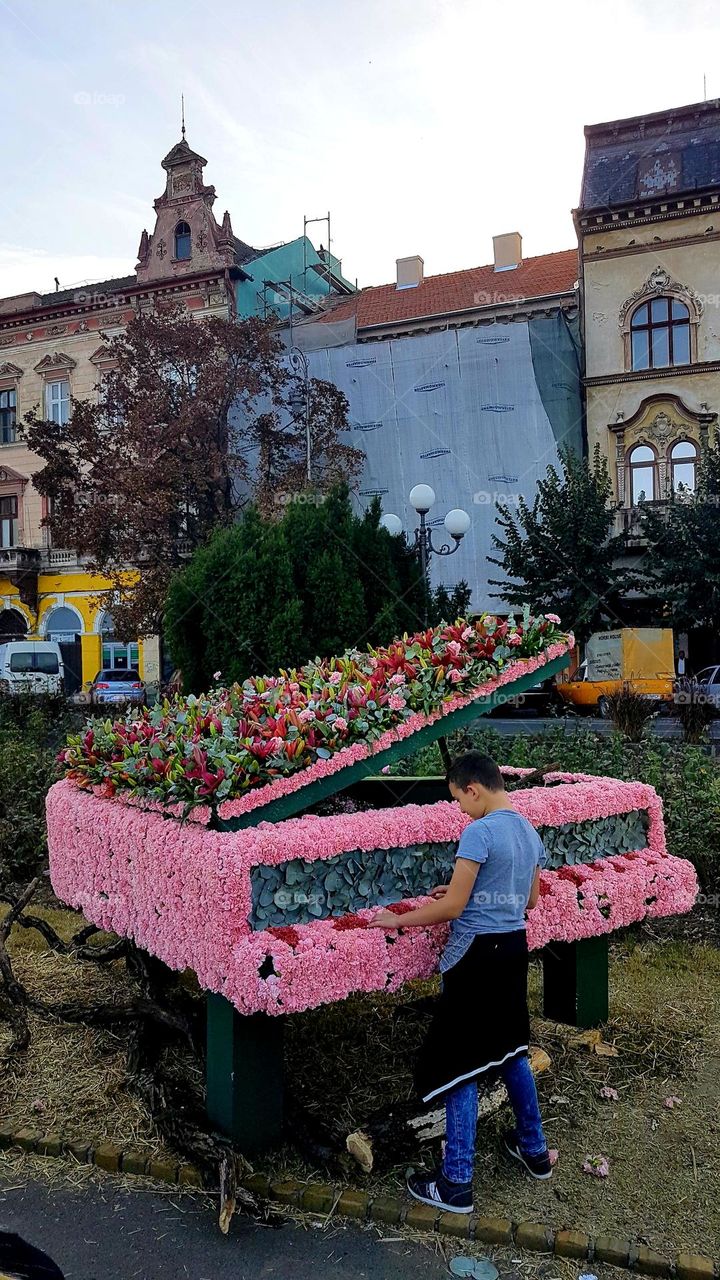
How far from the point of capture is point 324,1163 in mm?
3025

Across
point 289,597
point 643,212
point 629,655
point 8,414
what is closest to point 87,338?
point 8,414

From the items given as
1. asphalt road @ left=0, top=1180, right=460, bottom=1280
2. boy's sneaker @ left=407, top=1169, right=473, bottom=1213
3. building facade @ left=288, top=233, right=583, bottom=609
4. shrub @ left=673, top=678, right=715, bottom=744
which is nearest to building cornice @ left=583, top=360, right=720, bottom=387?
building facade @ left=288, top=233, right=583, bottom=609

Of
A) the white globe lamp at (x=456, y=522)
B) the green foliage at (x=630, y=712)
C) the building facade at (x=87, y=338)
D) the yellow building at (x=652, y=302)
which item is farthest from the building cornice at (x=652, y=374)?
the green foliage at (x=630, y=712)

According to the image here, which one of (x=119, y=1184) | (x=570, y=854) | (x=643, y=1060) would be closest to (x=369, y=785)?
(x=570, y=854)

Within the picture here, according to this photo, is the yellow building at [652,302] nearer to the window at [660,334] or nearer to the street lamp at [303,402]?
the window at [660,334]

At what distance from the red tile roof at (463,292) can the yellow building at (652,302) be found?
6.28ft

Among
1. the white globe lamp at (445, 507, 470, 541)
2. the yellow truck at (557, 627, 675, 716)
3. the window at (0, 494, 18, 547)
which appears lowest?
the yellow truck at (557, 627, 675, 716)

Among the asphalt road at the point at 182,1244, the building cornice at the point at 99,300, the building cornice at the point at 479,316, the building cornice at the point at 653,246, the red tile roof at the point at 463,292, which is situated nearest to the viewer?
the asphalt road at the point at 182,1244

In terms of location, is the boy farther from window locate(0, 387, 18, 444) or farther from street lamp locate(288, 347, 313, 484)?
window locate(0, 387, 18, 444)

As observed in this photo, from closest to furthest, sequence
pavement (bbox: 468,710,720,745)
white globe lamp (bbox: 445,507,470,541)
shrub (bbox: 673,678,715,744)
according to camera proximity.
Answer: shrub (bbox: 673,678,715,744)
pavement (bbox: 468,710,720,745)
white globe lamp (bbox: 445,507,470,541)

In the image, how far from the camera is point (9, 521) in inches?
1294

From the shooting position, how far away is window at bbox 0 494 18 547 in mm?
32562

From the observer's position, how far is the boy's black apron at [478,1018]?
2904mm

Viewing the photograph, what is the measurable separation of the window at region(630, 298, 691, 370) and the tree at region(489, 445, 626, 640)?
436 centimetres
